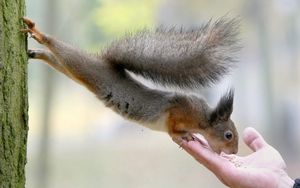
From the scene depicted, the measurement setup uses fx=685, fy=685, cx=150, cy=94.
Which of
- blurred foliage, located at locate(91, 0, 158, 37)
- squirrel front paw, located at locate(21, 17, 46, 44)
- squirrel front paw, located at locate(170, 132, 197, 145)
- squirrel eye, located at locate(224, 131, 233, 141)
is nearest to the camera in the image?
squirrel front paw, located at locate(21, 17, 46, 44)

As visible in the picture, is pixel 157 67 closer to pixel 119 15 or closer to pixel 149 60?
pixel 149 60

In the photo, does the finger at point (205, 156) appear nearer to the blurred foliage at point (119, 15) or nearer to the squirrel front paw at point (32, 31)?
the squirrel front paw at point (32, 31)

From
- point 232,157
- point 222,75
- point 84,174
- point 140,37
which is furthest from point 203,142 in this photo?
point 84,174

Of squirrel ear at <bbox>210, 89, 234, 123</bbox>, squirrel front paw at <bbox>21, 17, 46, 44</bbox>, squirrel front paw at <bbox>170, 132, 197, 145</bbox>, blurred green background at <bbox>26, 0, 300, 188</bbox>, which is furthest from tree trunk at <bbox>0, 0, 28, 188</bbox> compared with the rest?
blurred green background at <bbox>26, 0, 300, 188</bbox>

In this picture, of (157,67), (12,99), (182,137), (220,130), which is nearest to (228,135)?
(220,130)

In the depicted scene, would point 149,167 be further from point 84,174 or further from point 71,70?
point 71,70

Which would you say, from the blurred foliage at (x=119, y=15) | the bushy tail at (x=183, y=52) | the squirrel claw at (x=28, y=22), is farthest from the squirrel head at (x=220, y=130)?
the blurred foliage at (x=119, y=15)

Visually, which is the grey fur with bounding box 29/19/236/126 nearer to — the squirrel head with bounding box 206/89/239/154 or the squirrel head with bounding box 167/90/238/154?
the squirrel head with bounding box 167/90/238/154
